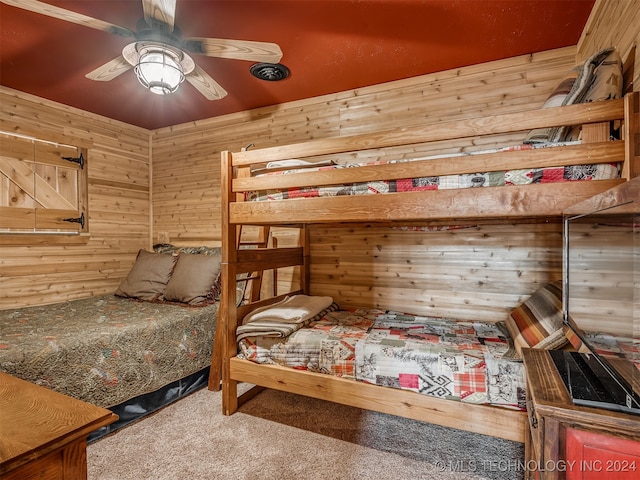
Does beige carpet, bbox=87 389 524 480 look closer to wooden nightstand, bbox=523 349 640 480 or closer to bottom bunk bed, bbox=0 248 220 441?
bottom bunk bed, bbox=0 248 220 441

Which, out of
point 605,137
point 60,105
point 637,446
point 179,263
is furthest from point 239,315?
point 60,105

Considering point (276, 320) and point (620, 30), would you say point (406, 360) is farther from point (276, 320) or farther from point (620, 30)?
point (620, 30)

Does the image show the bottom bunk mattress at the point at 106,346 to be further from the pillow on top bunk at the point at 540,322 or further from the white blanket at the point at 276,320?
the pillow on top bunk at the point at 540,322

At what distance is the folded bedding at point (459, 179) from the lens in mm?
1354

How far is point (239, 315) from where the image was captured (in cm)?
221

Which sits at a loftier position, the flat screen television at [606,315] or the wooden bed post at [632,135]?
the wooden bed post at [632,135]

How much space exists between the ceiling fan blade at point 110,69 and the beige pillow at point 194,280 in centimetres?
144

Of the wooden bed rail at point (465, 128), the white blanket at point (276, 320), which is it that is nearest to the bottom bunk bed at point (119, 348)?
the white blanket at point (276, 320)

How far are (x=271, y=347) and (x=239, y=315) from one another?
1.14ft

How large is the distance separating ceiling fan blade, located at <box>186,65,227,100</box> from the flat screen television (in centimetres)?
211

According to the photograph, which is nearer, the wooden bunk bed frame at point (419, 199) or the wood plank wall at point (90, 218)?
the wooden bunk bed frame at point (419, 199)

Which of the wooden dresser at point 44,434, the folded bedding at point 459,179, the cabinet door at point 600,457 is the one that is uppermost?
the folded bedding at point 459,179

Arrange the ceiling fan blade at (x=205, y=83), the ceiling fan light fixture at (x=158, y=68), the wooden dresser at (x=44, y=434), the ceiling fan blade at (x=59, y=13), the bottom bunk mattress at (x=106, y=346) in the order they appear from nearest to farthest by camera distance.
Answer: the wooden dresser at (x=44, y=434)
the ceiling fan blade at (x=59, y=13)
the bottom bunk mattress at (x=106, y=346)
the ceiling fan light fixture at (x=158, y=68)
the ceiling fan blade at (x=205, y=83)

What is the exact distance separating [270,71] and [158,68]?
0.90m
